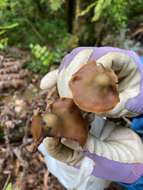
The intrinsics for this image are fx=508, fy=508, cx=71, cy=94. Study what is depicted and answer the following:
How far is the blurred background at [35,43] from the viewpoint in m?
2.64

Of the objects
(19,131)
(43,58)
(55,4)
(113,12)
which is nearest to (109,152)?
(19,131)

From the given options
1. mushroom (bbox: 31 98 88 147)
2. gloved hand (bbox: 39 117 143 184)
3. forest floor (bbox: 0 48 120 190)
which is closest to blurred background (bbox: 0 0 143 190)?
forest floor (bbox: 0 48 120 190)

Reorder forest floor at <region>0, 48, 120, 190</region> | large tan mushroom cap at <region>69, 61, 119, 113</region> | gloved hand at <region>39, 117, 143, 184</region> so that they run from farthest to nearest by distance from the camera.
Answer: forest floor at <region>0, 48, 120, 190</region>, gloved hand at <region>39, 117, 143, 184</region>, large tan mushroom cap at <region>69, 61, 119, 113</region>

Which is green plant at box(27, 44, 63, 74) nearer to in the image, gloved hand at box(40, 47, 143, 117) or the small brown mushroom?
gloved hand at box(40, 47, 143, 117)

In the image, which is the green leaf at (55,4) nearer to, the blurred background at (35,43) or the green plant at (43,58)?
the blurred background at (35,43)

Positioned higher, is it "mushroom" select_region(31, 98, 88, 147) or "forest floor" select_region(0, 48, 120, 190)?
"mushroom" select_region(31, 98, 88, 147)

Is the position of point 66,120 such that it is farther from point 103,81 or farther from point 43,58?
point 43,58

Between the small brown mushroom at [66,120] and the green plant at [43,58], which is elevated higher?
the small brown mushroom at [66,120]

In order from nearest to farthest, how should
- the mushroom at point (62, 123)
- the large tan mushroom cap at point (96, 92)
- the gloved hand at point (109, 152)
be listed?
the large tan mushroom cap at point (96, 92), the mushroom at point (62, 123), the gloved hand at point (109, 152)

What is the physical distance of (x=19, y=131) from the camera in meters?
2.69

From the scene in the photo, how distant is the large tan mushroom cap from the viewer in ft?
4.34

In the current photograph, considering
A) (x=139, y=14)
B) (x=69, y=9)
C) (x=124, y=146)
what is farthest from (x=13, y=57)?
(x=124, y=146)

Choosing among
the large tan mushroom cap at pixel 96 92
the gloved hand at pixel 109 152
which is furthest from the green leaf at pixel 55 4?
the large tan mushroom cap at pixel 96 92

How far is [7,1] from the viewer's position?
10.1 ft
